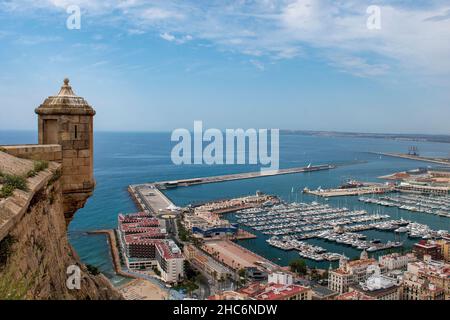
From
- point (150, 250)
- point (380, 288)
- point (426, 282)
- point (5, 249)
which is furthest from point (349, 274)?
point (5, 249)

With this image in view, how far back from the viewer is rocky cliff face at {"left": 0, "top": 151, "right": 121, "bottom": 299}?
2.11 meters

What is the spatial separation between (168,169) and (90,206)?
20885mm

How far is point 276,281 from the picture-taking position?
13109 millimetres

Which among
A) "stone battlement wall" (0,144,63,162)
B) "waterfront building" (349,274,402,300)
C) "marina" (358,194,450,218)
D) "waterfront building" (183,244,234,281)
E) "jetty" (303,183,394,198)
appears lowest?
"waterfront building" (183,244,234,281)

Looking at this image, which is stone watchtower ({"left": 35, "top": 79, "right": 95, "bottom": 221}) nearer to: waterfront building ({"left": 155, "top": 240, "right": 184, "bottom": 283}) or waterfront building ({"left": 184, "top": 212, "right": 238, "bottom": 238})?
waterfront building ({"left": 155, "top": 240, "right": 184, "bottom": 283})

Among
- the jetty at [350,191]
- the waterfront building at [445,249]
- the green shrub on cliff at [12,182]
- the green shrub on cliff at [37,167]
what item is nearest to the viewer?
the green shrub on cliff at [12,182]

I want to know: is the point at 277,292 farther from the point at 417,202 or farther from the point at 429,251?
the point at 417,202

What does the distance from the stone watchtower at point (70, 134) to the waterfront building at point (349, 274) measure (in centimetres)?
1219

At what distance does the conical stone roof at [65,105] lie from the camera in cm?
346

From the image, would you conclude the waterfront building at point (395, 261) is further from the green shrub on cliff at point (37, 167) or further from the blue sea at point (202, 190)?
the green shrub on cliff at point (37, 167)

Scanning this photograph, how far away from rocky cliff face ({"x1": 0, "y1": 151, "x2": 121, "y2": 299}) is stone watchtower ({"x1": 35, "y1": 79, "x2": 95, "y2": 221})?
0.17 meters

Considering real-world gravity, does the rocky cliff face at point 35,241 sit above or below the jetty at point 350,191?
above

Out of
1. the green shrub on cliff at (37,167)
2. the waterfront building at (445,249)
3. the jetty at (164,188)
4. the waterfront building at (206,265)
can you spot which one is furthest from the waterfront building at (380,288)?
the jetty at (164,188)

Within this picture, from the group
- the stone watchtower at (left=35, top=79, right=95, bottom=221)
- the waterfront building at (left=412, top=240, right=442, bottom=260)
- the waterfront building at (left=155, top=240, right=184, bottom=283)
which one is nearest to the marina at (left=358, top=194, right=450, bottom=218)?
the waterfront building at (left=412, top=240, right=442, bottom=260)
